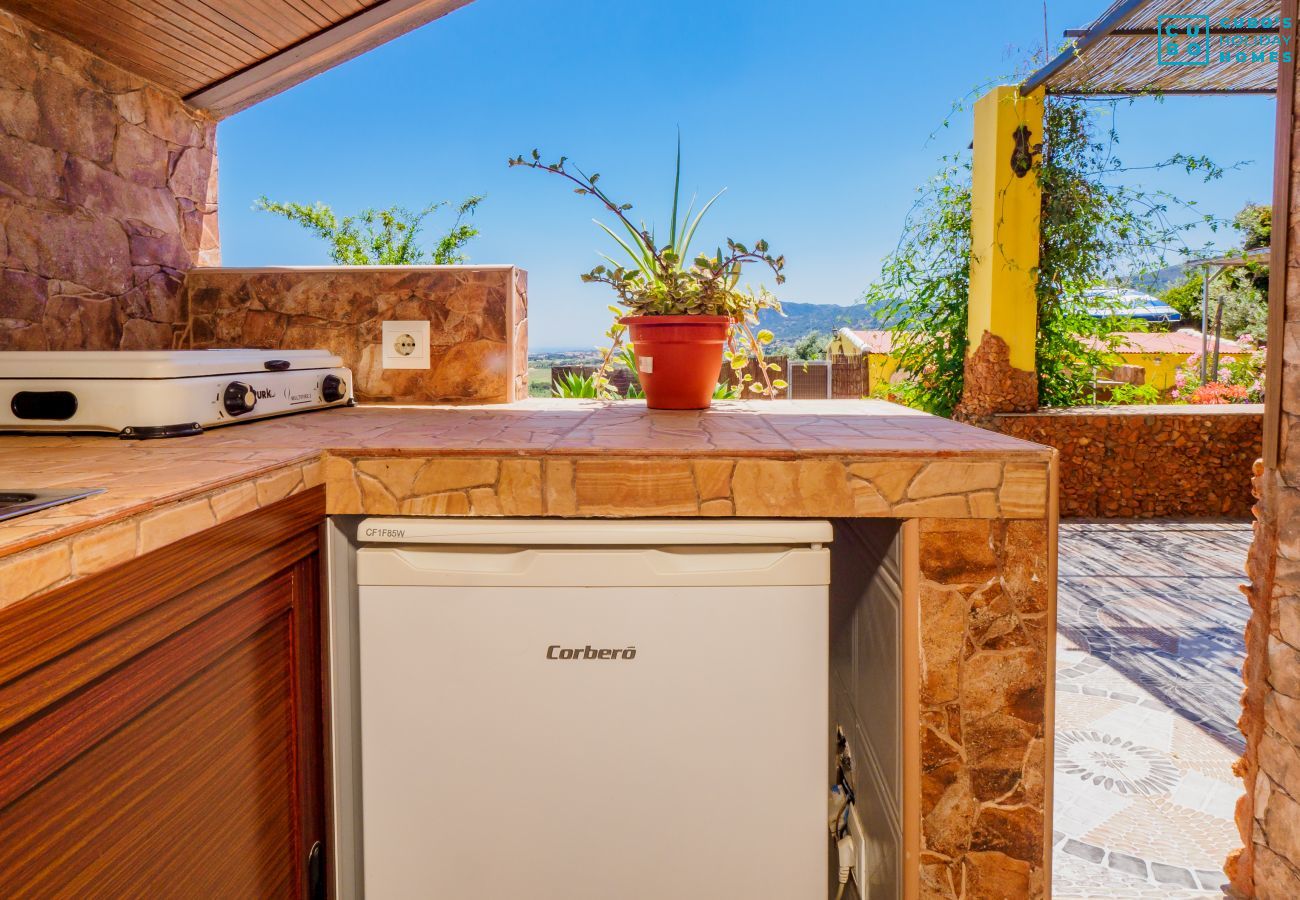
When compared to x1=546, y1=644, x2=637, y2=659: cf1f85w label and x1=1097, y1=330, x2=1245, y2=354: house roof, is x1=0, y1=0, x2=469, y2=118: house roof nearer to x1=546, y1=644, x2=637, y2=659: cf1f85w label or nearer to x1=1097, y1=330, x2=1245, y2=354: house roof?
x1=546, y1=644, x2=637, y2=659: cf1f85w label

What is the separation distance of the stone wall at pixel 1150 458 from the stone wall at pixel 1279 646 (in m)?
3.39

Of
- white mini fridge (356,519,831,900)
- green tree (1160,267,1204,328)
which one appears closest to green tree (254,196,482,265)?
white mini fridge (356,519,831,900)

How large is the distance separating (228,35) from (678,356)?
4.06 feet

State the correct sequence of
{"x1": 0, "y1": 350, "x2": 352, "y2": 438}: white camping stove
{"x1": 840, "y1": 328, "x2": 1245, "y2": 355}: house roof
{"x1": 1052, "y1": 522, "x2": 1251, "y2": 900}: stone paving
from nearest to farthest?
{"x1": 0, "y1": 350, "x2": 352, "y2": 438}: white camping stove
{"x1": 1052, "y1": 522, "x2": 1251, "y2": 900}: stone paving
{"x1": 840, "y1": 328, "x2": 1245, "y2": 355}: house roof

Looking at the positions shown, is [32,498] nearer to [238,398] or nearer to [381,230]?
[238,398]

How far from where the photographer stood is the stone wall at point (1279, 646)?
48.6 inches

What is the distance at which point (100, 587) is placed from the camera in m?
0.57

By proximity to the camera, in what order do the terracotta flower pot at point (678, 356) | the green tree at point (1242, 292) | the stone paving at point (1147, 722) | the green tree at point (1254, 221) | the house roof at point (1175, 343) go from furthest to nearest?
the green tree at point (1254, 221) → the house roof at point (1175, 343) → the green tree at point (1242, 292) → the stone paving at point (1147, 722) → the terracotta flower pot at point (678, 356)

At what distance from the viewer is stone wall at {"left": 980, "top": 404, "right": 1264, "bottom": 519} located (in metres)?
4.60

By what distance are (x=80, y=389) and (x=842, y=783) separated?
4.62 feet

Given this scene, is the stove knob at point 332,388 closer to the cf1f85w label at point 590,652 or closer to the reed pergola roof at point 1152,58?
the cf1f85w label at point 590,652

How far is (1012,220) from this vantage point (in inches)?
183

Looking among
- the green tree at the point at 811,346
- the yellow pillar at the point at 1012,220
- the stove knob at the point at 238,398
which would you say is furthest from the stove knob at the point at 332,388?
the green tree at the point at 811,346

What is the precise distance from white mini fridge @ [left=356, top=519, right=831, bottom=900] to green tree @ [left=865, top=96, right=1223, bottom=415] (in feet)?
14.8
